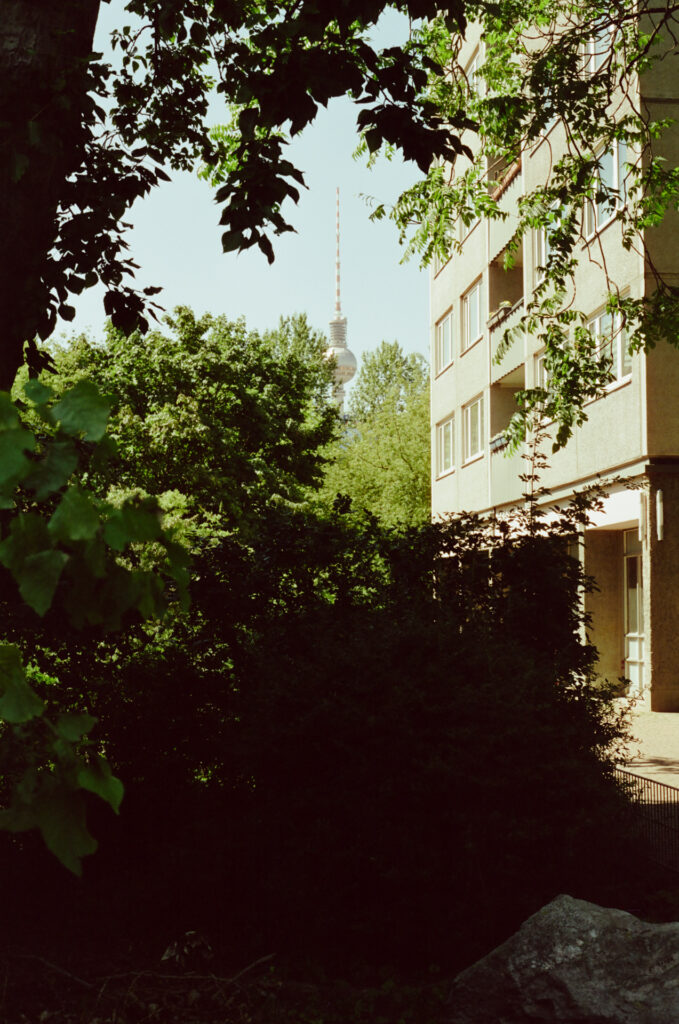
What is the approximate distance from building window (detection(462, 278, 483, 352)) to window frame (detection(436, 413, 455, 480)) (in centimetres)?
270

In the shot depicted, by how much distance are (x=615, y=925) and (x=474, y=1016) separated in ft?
2.34

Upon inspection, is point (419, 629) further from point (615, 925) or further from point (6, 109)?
point (6, 109)

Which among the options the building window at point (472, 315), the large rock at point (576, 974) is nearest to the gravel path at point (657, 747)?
the large rock at point (576, 974)

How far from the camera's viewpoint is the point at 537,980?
471 cm

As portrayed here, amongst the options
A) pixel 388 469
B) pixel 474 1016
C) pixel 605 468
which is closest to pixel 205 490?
pixel 605 468

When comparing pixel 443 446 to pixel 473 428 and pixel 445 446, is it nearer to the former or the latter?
pixel 445 446

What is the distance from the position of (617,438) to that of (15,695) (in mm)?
18458

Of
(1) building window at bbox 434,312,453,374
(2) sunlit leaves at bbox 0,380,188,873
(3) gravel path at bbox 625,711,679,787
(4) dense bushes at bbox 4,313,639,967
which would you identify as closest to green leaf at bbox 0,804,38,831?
(2) sunlit leaves at bbox 0,380,188,873

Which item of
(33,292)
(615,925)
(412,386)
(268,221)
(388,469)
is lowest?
(615,925)

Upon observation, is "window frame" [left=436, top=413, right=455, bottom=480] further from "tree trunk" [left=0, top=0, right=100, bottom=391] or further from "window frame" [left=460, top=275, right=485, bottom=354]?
"tree trunk" [left=0, top=0, right=100, bottom=391]

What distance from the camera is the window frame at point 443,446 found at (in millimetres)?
33125

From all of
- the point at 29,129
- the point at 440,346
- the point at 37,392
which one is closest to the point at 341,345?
the point at 440,346

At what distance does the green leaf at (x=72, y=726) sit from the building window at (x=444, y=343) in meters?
31.4

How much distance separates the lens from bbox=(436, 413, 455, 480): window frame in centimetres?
3312
